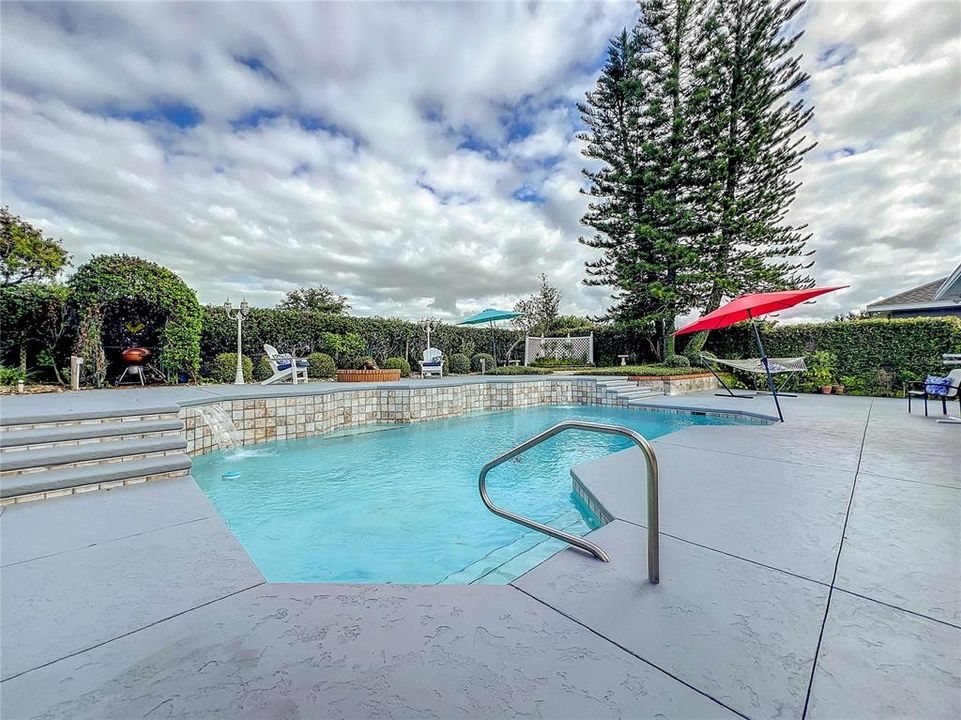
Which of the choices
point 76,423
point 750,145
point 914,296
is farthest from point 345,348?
point 914,296

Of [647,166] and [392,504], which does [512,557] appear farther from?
[647,166]

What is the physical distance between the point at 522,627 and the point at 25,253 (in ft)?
48.1

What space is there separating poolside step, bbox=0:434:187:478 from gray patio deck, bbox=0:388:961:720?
1.85 ft

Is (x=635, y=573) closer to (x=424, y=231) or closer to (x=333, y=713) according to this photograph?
(x=333, y=713)

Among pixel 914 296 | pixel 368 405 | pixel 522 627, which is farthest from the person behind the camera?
pixel 914 296

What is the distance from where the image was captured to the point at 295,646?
1244 mm

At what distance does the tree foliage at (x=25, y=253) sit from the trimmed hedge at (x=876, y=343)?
20.2 m

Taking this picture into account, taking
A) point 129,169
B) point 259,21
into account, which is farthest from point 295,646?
point 129,169

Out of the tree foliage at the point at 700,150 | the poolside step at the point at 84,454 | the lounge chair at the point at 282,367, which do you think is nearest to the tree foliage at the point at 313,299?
the lounge chair at the point at 282,367

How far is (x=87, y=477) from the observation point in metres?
2.79

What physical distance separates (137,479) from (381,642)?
2939 millimetres

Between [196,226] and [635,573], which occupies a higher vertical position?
[196,226]

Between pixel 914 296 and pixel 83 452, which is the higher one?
pixel 914 296

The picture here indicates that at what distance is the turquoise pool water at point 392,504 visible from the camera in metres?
2.45
